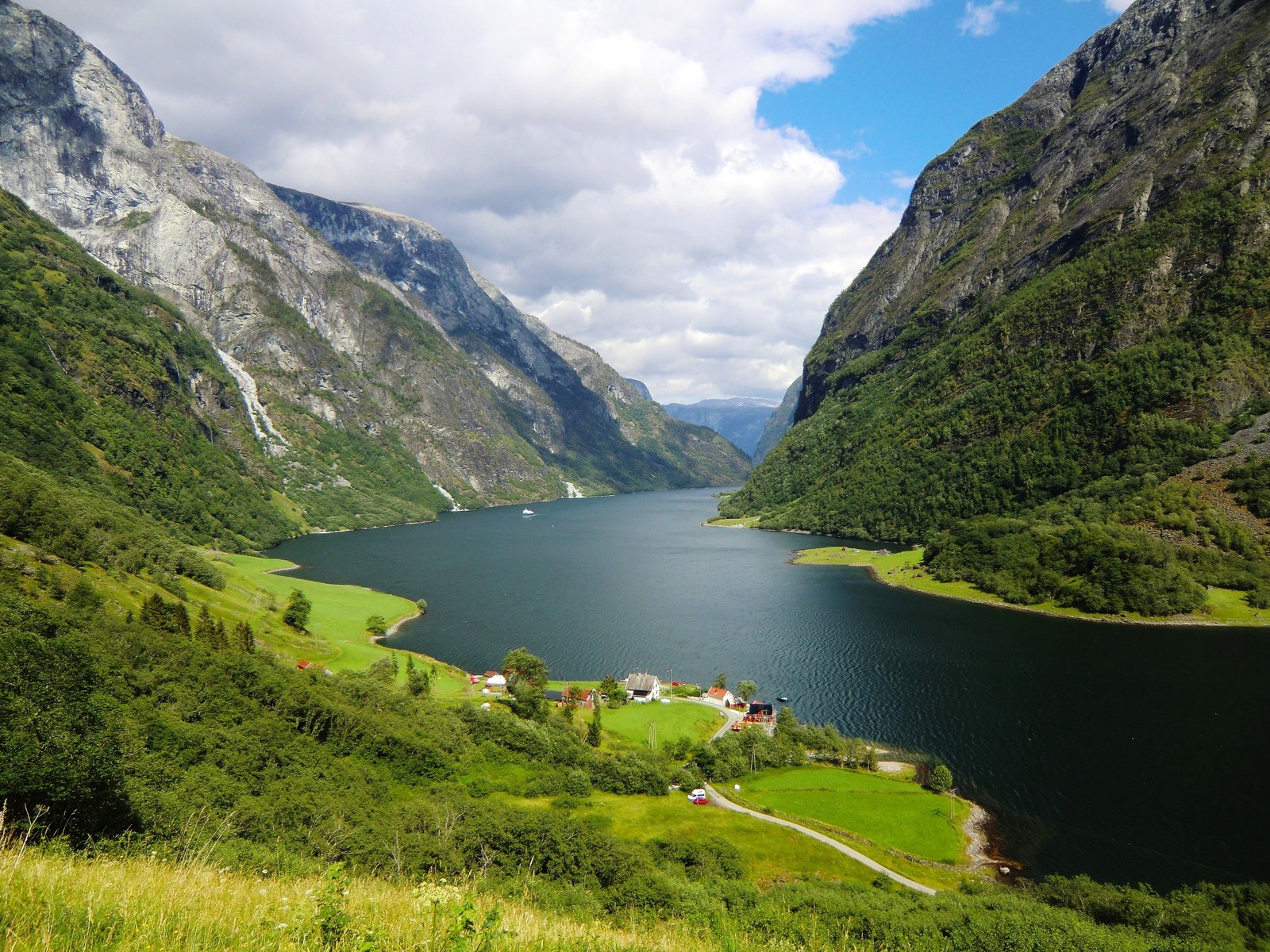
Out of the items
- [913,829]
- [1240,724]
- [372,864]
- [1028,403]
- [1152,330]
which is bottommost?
[913,829]

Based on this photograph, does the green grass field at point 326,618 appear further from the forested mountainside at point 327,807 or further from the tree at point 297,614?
the forested mountainside at point 327,807

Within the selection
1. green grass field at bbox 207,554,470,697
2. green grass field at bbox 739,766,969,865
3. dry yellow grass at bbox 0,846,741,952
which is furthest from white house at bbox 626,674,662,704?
dry yellow grass at bbox 0,846,741,952

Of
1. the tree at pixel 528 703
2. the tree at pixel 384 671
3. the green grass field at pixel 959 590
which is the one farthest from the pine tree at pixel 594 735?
the green grass field at pixel 959 590

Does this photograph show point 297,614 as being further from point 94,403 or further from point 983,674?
point 94,403

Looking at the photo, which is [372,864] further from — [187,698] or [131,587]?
[131,587]

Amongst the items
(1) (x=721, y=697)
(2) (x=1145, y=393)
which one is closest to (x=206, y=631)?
(1) (x=721, y=697)

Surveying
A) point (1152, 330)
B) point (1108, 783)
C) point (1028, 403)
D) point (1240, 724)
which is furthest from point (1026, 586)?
point (1152, 330)

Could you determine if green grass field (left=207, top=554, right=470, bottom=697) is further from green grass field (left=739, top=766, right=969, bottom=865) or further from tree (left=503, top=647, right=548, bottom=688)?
green grass field (left=739, top=766, right=969, bottom=865)
